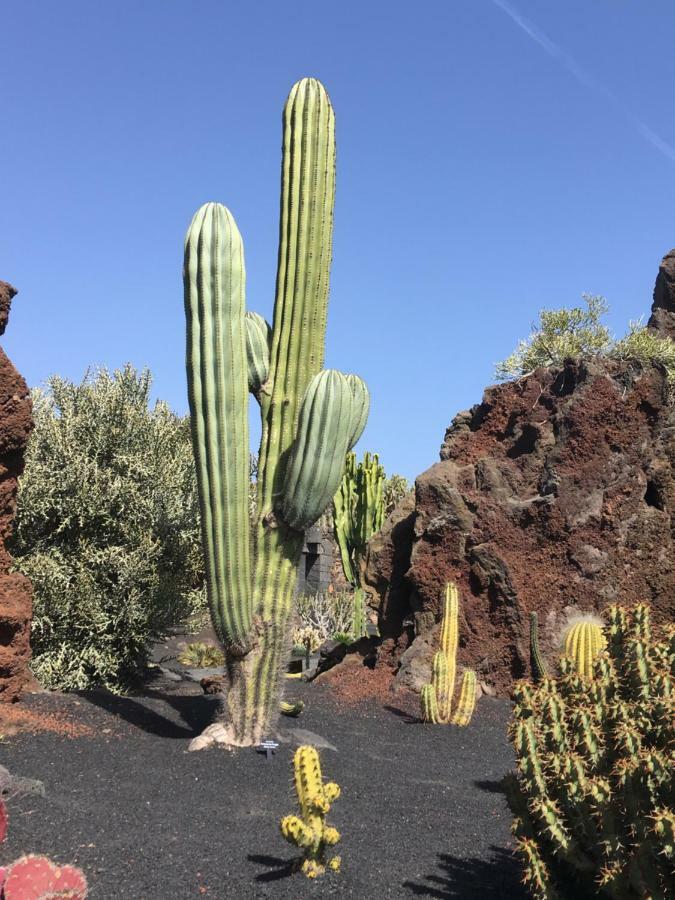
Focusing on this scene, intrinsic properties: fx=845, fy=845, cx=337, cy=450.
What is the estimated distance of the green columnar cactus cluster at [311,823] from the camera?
3822 mm

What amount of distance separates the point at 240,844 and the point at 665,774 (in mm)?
2314

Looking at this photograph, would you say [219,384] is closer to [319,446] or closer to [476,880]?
[319,446]

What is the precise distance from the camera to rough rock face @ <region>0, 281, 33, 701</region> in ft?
21.6

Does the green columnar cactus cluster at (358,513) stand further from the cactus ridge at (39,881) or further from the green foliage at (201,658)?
the cactus ridge at (39,881)

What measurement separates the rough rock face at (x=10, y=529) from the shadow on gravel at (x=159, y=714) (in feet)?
2.60

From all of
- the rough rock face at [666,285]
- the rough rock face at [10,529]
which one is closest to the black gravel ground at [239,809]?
the rough rock face at [10,529]

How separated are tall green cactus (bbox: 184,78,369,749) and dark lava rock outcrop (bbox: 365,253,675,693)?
3257mm

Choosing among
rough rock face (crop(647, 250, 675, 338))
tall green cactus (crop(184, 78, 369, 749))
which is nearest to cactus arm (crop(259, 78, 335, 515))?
tall green cactus (crop(184, 78, 369, 749))

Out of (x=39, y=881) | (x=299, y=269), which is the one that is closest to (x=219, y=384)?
(x=299, y=269)

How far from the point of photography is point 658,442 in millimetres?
9469

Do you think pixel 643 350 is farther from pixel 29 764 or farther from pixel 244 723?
pixel 29 764

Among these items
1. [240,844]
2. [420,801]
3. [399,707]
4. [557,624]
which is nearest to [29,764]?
[240,844]

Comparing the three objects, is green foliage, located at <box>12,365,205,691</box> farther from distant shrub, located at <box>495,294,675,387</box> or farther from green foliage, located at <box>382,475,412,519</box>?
green foliage, located at <box>382,475,412,519</box>

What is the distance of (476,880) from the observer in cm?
399
